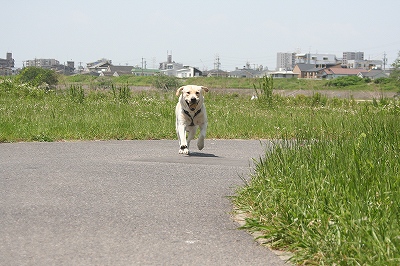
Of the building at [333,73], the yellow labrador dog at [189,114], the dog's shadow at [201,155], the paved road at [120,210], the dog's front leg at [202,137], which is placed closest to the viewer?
the paved road at [120,210]

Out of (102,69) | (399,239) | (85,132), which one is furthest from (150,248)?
(102,69)

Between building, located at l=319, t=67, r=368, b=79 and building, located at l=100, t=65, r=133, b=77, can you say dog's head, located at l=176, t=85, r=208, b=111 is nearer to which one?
building, located at l=319, t=67, r=368, b=79

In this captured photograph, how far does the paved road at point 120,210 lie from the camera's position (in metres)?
5.23

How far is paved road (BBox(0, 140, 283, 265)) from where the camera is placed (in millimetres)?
5234

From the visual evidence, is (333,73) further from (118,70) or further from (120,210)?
(120,210)

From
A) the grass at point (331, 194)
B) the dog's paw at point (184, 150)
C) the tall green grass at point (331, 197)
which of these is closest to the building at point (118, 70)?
the grass at point (331, 194)

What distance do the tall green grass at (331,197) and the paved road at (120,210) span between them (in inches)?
11.5

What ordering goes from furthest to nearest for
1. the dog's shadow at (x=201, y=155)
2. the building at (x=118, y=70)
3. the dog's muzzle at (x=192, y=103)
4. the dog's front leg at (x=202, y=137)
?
the building at (x=118, y=70) → the dog's front leg at (x=202, y=137) → the dog's shadow at (x=201, y=155) → the dog's muzzle at (x=192, y=103)

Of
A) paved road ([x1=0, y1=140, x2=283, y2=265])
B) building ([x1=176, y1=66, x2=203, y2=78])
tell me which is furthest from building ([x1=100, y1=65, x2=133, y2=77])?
paved road ([x1=0, y1=140, x2=283, y2=265])

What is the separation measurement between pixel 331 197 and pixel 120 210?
2.26 metres

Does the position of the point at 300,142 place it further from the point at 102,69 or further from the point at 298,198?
the point at 102,69

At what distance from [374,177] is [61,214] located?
3.05m

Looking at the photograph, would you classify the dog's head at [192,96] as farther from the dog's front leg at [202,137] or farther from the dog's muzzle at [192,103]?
the dog's front leg at [202,137]

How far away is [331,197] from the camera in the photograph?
19.0ft
